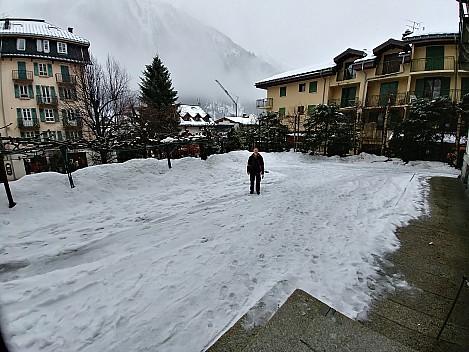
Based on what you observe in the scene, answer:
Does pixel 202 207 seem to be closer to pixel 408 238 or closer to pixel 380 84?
pixel 408 238

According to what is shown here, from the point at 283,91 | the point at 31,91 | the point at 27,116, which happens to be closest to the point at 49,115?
the point at 27,116

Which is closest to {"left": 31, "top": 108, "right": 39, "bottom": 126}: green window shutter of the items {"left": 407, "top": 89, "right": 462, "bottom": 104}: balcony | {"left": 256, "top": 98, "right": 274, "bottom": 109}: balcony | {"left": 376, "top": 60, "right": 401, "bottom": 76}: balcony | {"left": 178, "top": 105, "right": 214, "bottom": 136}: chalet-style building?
{"left": 178, "top": 105, "right": 214, "bottom": 136}: chalet-style building

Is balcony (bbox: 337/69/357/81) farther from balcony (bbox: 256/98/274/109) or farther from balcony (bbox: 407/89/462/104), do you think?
balcony (bbox: 256/98/274/109)

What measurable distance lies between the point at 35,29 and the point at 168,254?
37049 mm

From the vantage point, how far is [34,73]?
29.1 meters

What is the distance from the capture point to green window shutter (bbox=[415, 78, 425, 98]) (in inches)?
914

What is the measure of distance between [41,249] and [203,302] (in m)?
3.50

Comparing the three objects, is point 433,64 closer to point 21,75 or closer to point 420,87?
point 420,87

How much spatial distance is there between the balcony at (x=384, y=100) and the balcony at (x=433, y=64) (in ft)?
7.64

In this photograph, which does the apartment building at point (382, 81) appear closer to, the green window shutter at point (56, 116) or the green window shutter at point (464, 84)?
the green window shutter at point (464, 84)

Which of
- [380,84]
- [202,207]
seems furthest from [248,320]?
Answer: [380,84]

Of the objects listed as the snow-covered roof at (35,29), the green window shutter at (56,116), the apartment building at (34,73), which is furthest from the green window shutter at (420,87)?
the green window shutter at (56,116)

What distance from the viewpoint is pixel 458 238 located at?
17.2ft

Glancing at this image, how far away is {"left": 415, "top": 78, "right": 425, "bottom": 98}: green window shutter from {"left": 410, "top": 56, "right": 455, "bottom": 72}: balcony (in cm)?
122
